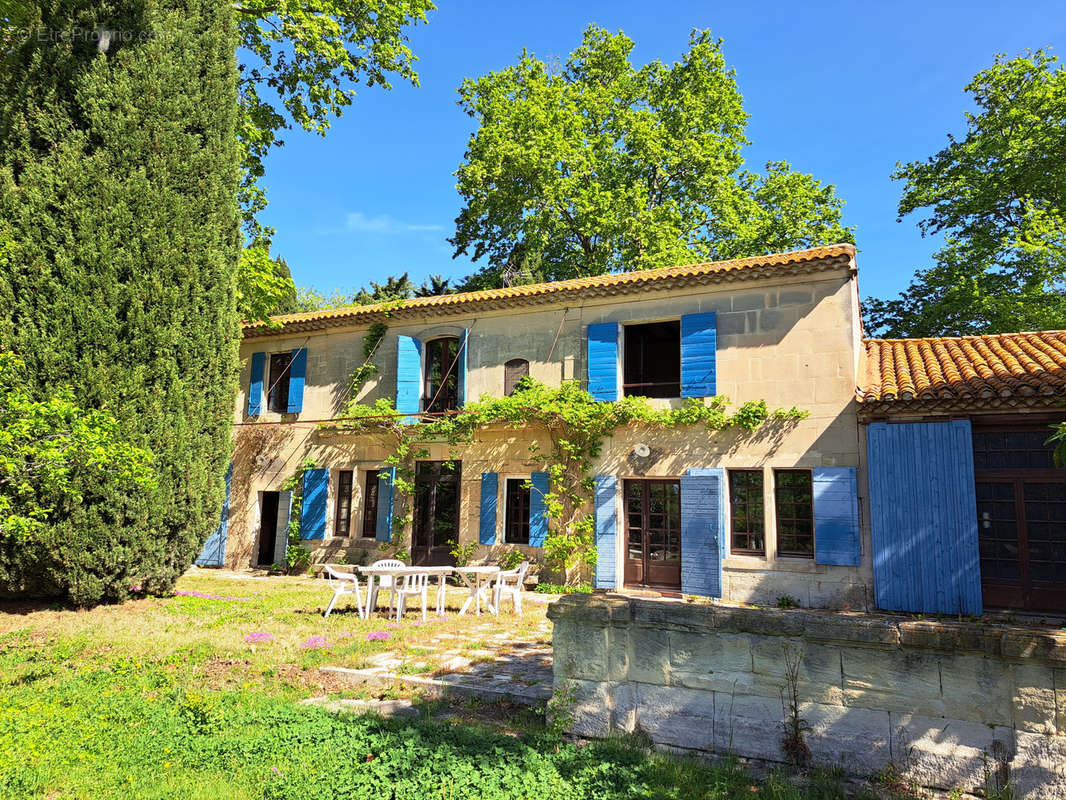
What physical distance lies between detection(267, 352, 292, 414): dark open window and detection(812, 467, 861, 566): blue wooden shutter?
12.7 metres

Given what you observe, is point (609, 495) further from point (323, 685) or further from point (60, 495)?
point (60, 495)

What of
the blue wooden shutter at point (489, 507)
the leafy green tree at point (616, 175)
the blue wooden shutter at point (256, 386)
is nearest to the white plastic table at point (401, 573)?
the blue wooden shutter at point (489, 507)

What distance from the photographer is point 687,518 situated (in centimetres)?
1158

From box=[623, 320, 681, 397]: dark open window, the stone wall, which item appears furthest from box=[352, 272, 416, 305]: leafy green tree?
the stone wall

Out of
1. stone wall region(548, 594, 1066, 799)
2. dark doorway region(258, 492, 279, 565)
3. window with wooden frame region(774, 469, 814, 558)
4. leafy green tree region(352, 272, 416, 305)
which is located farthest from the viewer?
leafy green tree region(352, 272, 416, 305)

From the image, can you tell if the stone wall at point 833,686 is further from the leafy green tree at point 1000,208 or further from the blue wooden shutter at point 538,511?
the leafy green tree at point 1000,208

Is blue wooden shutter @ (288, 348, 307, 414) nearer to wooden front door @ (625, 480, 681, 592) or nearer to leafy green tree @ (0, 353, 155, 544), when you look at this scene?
wooden front door @ (625, 480, 681, 592)

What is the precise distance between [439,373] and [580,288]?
444cm

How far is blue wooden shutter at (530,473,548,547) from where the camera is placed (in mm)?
→ 12945

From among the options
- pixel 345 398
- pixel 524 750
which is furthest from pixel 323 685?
pixel 345 398

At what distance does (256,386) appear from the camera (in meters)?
16.8

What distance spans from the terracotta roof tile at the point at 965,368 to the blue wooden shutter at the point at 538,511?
6.00m

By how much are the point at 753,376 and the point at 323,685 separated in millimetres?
8826

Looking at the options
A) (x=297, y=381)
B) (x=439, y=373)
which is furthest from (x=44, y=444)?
(x=297, y=381)
